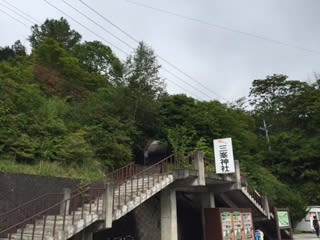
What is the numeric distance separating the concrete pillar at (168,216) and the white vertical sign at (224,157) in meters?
2.31

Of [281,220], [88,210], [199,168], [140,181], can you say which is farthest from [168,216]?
[281,220]

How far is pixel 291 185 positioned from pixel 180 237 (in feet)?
59.3

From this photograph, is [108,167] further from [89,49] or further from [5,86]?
[89,49]

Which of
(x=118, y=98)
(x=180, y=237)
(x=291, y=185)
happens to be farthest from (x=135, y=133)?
(x=291, y=185)

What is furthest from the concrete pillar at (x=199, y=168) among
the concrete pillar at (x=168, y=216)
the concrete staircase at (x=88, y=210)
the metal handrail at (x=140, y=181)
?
the concrete pillar at (x=168, y=216)

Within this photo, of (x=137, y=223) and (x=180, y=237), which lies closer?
(x=137, y=223)

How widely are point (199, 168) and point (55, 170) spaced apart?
17.8ft

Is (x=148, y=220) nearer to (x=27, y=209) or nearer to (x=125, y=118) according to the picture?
(x=27, y=209)

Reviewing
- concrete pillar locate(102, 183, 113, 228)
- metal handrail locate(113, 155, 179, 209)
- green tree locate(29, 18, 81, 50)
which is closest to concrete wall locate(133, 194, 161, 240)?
metal handrail locate(113, 155, 179, 209)

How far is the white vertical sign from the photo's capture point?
597 inches

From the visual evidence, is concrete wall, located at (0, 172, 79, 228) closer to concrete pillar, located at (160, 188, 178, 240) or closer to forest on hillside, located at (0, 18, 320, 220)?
forest on hillside, located at (0, 18, 320, 220)

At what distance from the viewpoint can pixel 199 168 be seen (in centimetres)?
1430

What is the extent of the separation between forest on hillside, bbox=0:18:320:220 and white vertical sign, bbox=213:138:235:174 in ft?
15.9

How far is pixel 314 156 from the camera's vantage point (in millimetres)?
32375
